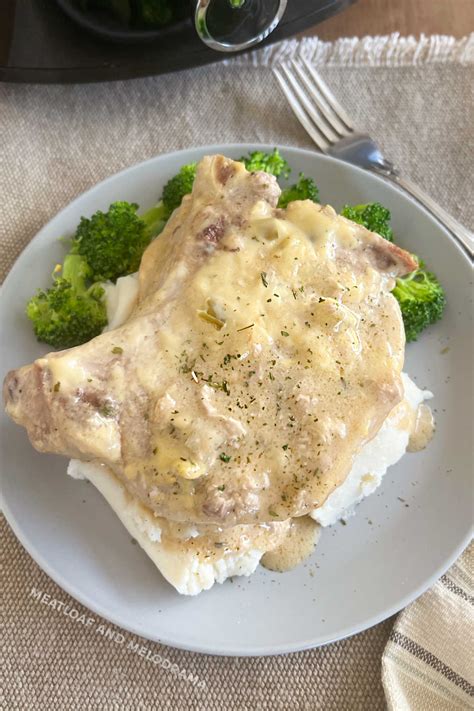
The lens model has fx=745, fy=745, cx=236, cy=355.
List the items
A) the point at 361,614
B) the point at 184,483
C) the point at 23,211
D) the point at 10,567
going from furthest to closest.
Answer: the point at 23,211 < the point at 10,567 < the point at 361,614 < the point at 184,483

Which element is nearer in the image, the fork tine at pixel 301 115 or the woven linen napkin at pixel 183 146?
the woven linen napkin at pixel 183 146

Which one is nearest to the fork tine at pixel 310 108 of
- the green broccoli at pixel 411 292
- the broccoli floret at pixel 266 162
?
the broccoli floret at pixel 266 162

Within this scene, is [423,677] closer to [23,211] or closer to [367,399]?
[367,399]

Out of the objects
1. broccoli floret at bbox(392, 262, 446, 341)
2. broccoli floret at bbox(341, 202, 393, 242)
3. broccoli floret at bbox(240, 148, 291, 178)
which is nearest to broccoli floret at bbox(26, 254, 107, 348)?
broccoli floret at bbox(240, 148, 291, 178)

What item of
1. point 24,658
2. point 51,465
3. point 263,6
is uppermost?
point 263,6

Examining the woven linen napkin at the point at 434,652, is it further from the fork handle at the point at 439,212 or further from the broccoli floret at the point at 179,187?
the broccoli floret at the point at 179,187

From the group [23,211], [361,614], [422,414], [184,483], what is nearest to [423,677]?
[361,614]
